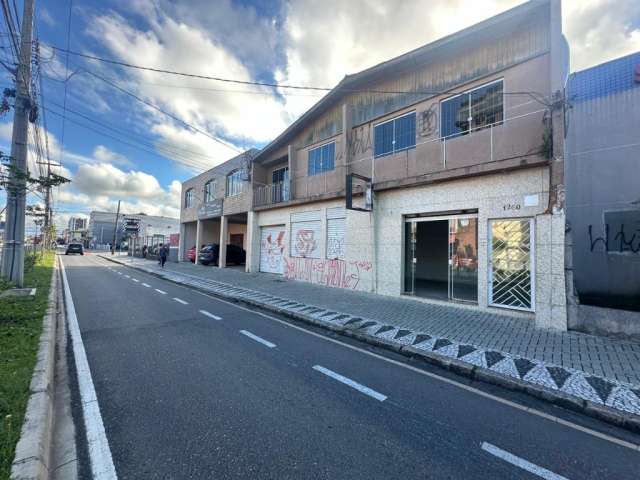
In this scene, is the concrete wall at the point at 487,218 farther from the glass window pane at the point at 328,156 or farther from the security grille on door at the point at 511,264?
the glass window pane at the point at 328,156

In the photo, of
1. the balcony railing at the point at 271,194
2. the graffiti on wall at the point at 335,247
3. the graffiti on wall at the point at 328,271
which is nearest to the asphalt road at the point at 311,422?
the graffiti on wall at the point at 328,271

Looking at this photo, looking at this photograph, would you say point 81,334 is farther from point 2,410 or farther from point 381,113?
point 381,113

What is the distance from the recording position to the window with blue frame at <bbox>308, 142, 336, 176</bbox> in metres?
13.0

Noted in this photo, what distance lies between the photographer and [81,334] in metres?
5.95

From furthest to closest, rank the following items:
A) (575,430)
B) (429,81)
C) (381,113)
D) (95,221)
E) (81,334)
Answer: (95,221), (381,113), (429,81), (81,334), (575,430)

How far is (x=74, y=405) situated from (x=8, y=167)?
6.81 meters

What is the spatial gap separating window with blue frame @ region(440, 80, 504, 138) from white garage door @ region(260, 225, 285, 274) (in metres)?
9.24

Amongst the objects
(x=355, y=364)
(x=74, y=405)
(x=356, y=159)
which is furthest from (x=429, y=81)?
(x=74, y=405)

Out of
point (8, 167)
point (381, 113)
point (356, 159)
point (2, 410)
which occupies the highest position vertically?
point (381, 113)

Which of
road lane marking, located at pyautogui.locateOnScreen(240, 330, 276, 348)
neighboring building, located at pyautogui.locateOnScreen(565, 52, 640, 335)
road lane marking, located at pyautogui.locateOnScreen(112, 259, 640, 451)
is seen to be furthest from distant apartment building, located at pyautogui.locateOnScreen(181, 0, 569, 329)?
road lane marking, located at pyautogui.locateOnScreen(240, 330, 276, 348)

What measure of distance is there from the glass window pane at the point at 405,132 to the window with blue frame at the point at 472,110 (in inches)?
38.6

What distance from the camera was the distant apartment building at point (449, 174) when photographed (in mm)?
7227

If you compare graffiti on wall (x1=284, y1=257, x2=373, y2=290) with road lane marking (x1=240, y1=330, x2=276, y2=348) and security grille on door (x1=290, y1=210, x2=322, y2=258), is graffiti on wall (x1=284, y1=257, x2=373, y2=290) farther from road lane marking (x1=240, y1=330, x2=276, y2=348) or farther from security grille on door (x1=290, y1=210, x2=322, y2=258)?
road lane marking (x1=240, y1=330, x2=276, y2=348)

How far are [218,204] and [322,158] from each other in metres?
11.0
